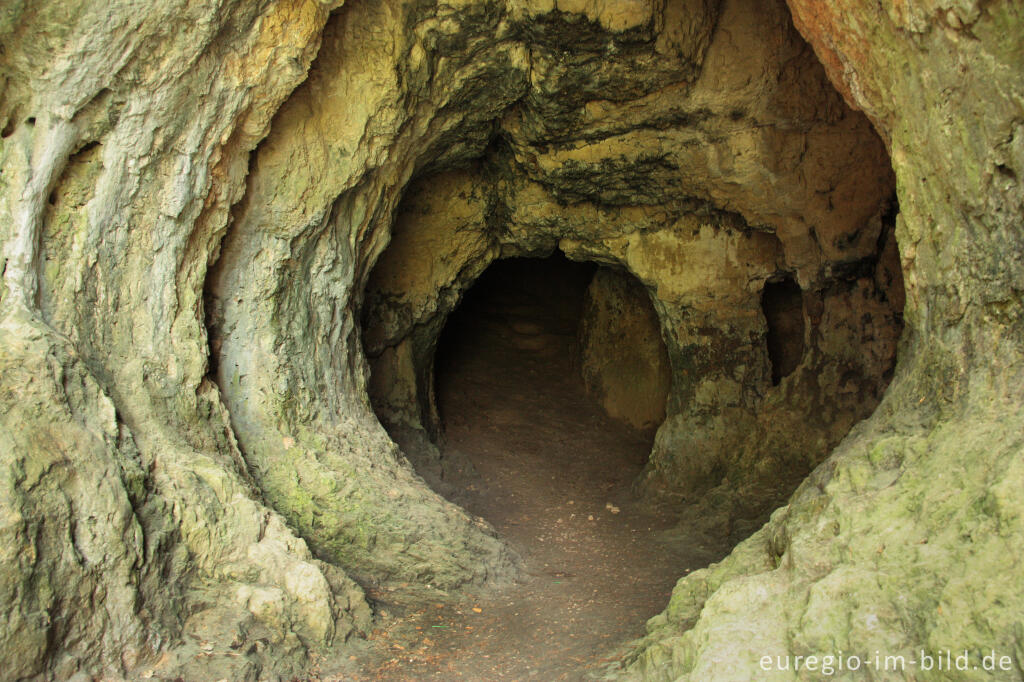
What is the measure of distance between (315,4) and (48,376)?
125 inches

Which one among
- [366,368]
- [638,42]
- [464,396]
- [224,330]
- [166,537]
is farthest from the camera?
[464,396]

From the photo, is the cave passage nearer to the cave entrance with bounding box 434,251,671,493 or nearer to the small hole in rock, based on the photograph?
the cave entrance with bounding box 434,251,671,493

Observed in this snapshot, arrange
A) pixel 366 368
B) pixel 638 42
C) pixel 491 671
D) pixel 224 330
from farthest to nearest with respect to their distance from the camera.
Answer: pixel 366 368 < pixel 638 42 < pixel 224 330 < pixel 491 671

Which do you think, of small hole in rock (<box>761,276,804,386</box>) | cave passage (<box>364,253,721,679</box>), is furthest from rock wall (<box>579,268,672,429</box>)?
small hole in rock (<box>761,276,804,386</box>)

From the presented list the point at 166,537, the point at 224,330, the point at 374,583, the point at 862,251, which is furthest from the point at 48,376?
the point at 862,251

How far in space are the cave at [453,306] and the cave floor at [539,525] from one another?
0.19ft

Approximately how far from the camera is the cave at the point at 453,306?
357cm

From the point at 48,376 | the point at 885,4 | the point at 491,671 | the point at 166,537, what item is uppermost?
the point at 885,4

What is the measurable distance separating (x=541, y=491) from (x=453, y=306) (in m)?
2.73

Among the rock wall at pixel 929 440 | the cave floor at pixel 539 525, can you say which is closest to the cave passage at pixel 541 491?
the cave floor at pixel 539 525

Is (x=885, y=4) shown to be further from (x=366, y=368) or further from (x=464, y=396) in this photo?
(x=464, y=396)

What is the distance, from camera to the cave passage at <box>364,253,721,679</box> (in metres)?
5.69

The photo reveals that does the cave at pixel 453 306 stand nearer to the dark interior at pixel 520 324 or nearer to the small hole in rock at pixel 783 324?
the small hole in rock at pixel 783 324

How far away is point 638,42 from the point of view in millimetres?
7020
